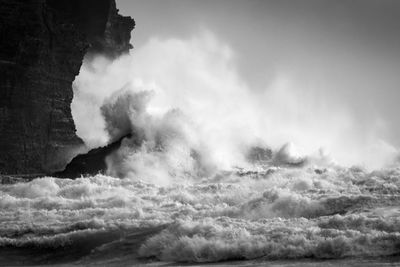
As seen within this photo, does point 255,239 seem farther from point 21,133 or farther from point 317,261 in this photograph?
point 21,133

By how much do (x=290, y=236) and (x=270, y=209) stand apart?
5440 mm

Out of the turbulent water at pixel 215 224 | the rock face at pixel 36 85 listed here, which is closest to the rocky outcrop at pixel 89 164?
the rock face at pixel 36 85

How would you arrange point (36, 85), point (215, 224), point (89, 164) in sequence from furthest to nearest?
point (36, 85) < point (89, 164) < point (215, 224)

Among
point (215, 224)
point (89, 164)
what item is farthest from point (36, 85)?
point (215, 224)

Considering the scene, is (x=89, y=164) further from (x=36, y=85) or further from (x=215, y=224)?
(x=215, y=224)

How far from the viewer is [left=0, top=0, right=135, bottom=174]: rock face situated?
41875 mm

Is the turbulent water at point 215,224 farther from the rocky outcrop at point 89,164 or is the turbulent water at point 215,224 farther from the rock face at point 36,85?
the rock face at point 36,85

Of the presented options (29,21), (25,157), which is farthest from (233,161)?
(29,21)

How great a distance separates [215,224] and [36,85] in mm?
29535

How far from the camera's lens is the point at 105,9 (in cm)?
5094

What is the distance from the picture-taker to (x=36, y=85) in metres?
42.8

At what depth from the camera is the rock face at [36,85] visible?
1649 inches

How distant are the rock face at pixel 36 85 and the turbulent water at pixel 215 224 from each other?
12.4 metres

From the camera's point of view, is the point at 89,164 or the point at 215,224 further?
the point at 89,164
